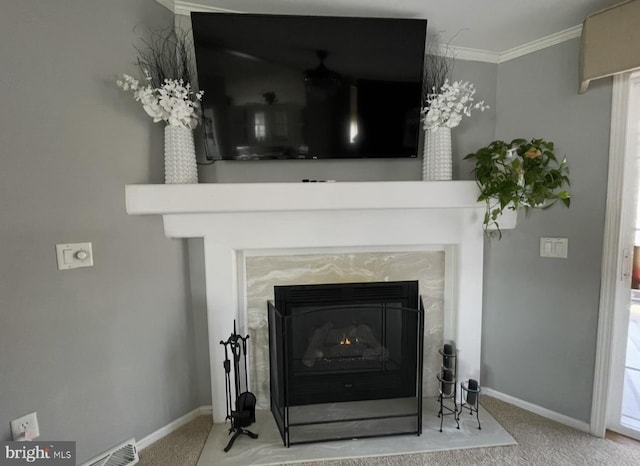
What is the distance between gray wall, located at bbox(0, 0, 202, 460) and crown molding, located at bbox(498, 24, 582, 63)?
1996 millimetres

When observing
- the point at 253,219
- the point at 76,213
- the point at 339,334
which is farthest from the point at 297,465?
the point at 76,213

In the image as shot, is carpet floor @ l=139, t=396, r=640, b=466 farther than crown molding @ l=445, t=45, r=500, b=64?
No

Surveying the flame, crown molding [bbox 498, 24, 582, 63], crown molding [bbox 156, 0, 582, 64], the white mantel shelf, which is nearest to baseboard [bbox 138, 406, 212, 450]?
Answer: the flame

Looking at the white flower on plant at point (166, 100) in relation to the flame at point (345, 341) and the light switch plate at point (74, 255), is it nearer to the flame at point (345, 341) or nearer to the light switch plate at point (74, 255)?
the light switch plate at point (74, 255)

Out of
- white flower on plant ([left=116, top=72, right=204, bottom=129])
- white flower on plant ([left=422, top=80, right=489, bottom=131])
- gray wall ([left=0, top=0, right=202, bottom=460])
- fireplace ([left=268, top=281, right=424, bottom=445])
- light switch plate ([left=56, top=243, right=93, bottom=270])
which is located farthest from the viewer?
fireplace ([left=268, top=281, right=424, bottom=445])

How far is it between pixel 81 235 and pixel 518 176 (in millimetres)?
2085

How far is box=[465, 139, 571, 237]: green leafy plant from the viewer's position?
1647mm

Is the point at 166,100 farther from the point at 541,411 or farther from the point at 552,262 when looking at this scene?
the point at 541,411

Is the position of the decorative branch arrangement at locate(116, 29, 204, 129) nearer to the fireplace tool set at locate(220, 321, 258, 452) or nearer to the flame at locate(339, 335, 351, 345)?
the fireplace tool set at locate(220, 321, 258, 452)

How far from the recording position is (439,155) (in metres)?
1.76

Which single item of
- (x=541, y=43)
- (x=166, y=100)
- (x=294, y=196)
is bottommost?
(x=294, y=196)

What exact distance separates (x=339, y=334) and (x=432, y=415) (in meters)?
0.74

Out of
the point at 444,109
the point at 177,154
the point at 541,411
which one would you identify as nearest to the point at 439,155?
the point at 444,109

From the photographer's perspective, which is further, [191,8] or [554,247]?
[554,247]
